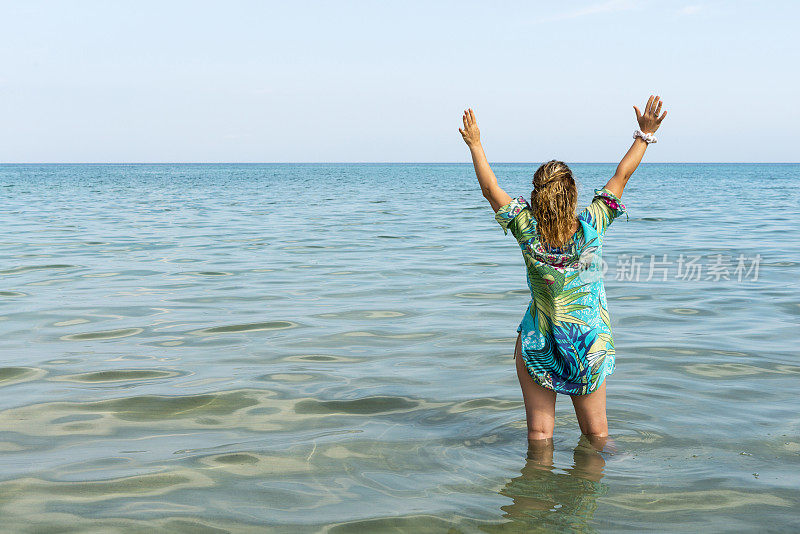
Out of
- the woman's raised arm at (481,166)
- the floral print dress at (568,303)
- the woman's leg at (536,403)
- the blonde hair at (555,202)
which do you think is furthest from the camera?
the woman's leg at (536,403)

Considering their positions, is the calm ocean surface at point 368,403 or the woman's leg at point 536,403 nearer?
the calm ocean surface at point 368,403

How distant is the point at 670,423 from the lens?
5.66 meters

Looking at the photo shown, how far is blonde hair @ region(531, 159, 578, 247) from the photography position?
405 centimetres

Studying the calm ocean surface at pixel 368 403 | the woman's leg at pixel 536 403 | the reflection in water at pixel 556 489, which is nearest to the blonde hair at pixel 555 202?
the woman's leg at pixel 536 403

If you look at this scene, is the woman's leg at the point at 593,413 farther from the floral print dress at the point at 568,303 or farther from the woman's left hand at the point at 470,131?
the woman's left hand at the point at 470,131

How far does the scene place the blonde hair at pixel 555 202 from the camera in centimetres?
405

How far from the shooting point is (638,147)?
452cm

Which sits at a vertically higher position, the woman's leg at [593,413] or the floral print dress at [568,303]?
the floral print dress at [568,303]

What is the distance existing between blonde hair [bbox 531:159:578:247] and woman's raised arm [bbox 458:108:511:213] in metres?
0.22

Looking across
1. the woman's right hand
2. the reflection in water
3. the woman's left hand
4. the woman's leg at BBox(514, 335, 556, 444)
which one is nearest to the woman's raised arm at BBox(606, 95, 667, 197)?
the woman's right hand

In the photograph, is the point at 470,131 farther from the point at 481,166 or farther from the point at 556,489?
the point at 556,489

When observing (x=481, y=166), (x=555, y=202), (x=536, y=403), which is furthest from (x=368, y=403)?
(x=555, y=202)

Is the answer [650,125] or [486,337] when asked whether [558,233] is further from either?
[486,337]

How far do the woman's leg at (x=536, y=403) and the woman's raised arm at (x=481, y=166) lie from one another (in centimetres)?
83
